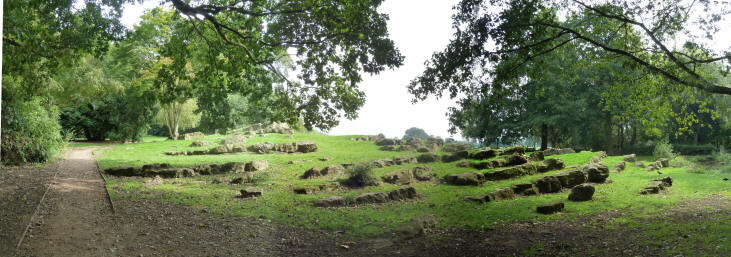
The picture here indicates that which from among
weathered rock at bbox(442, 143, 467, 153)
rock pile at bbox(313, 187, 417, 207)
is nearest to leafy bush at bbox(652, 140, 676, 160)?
weathered rock at bbox(442, 143, 467, 153)

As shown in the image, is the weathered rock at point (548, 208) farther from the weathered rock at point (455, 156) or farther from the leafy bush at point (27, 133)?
the leafy bush at point (27, 133)

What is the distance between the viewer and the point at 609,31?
11.6m

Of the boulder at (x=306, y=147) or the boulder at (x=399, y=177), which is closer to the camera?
the boulder at (x=399, y=177)

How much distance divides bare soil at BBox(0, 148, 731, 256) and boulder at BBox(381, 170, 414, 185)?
285 cm

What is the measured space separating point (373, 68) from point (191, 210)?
18.0 ft

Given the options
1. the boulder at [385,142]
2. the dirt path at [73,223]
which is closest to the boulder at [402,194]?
the boulder at [385,142]

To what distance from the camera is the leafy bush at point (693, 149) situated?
2202cm

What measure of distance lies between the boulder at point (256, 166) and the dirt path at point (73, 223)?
165 inches

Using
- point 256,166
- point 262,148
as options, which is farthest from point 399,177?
point 262,148

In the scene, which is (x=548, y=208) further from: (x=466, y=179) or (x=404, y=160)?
(x=404, y=160)

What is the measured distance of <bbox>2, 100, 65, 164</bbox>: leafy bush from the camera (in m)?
13.9

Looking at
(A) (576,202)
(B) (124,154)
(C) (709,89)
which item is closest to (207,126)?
(B) (124,154)

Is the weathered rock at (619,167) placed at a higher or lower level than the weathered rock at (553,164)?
lower

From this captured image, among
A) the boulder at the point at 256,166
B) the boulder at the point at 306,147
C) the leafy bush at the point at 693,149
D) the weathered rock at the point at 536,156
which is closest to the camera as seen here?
the boulder at the point at 256,166
